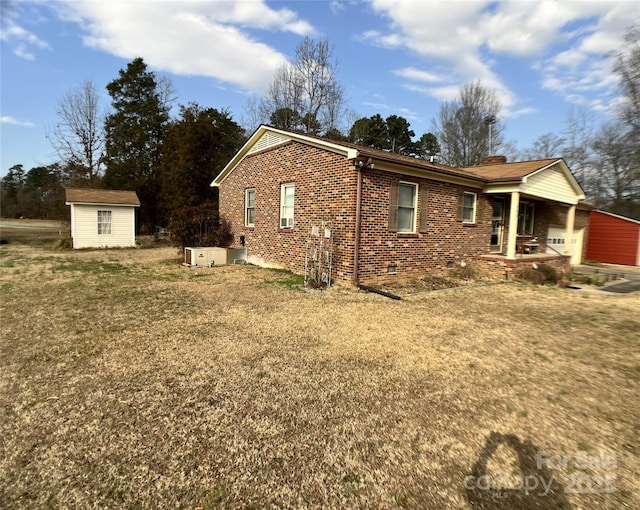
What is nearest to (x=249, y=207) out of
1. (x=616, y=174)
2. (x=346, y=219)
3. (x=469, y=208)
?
(x=346, y=219)

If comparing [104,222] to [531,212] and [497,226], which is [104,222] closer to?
[497,226]

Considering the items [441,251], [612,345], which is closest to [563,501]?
[612,345]

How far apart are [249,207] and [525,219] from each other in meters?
11.7

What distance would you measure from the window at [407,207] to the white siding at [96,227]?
17.1 metres

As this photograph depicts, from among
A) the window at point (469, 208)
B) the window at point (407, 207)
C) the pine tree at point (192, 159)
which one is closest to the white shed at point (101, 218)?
the pine tree at point (192, 159)

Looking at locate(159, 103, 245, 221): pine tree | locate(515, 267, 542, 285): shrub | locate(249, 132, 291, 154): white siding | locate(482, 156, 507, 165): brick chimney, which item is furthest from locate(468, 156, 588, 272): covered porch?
locate(159, 103, 245, 221): pine tree

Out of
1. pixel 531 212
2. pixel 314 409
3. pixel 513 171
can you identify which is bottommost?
pixel 314 409

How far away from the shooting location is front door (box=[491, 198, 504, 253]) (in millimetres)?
12789

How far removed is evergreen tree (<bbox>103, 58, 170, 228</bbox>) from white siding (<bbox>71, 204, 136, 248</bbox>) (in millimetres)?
7420

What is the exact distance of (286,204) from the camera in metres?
11.2

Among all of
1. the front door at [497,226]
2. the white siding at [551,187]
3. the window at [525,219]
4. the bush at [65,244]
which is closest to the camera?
the white siding at [551,187]

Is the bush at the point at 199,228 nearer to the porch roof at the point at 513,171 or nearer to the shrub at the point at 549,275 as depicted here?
the porch roof at the point at 513,171

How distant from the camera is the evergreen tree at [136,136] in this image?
26.7 meters

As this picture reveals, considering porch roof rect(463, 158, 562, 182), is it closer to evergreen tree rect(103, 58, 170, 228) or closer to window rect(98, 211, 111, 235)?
window rect(98, 211, 111, 235)
